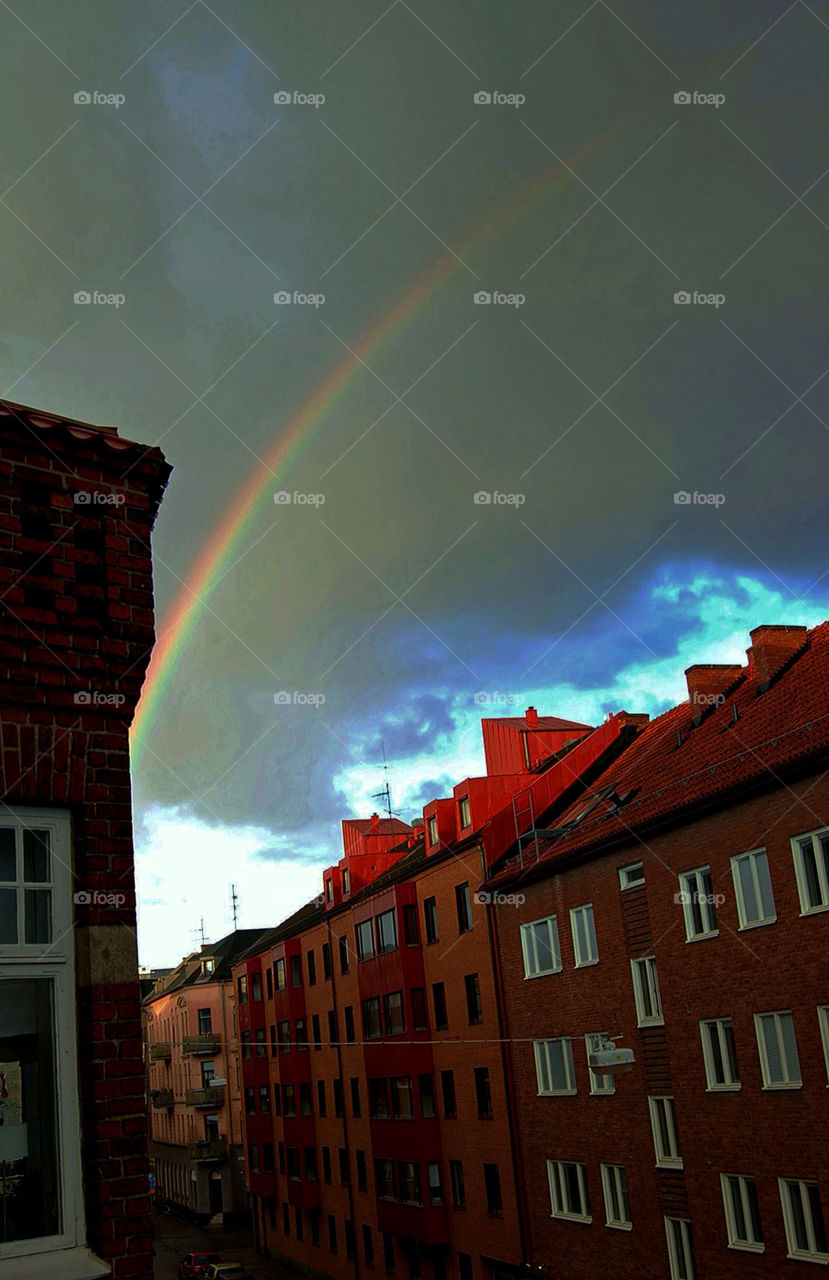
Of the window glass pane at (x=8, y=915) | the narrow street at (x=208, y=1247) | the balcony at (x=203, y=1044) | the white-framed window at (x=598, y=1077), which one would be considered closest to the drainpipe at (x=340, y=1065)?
the narrow street at (x=208, y=1247)

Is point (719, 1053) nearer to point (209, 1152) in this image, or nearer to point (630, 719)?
point (630, 719)

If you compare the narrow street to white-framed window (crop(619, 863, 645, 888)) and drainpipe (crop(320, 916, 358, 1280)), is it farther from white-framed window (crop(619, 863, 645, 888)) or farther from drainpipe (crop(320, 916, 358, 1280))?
white-framed window (crop(619, 863, 645, 888))

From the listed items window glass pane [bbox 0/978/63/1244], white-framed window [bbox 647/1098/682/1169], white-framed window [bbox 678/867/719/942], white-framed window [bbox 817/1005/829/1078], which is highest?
white-framed window [bbox 678/867/719/942]

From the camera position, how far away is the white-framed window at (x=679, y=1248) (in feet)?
76.3

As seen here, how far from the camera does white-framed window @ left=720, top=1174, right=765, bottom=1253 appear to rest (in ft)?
69.5

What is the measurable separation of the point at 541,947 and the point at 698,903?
292 inches

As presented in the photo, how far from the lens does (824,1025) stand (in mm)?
19625

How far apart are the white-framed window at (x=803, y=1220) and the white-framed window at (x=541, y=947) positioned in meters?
9.12

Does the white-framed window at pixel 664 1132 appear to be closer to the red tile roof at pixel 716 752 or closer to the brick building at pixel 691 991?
the brick building at pixel 691 991

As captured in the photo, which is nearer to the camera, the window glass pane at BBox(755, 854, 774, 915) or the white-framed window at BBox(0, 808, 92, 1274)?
the white-framed window at BBox(0, 808, 92, 1274)

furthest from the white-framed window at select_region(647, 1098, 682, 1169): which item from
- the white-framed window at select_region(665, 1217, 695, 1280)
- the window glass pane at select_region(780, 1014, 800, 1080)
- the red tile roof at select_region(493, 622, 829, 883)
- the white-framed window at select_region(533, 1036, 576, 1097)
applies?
the red tile roof at select_region(493, 622, 829, 883)

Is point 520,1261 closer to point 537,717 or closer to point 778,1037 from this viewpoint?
point 778,1037

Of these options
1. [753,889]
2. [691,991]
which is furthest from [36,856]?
[691,991]

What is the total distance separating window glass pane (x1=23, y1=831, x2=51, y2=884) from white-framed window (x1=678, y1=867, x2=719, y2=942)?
61.5ft
